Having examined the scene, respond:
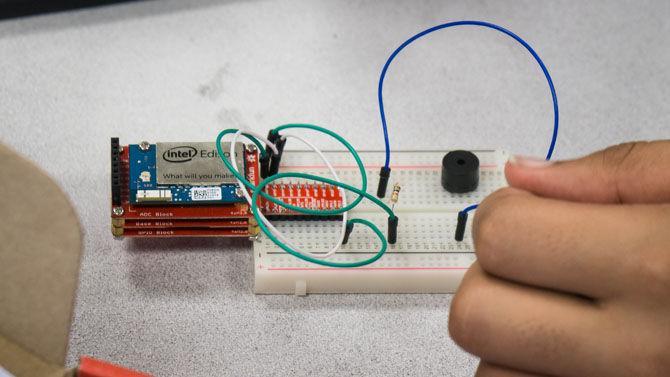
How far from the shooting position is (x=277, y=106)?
Answer: 2096 mm

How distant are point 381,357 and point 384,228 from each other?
288 mm

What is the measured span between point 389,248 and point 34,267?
826mm

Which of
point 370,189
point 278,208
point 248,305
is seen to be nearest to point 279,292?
point 248,305

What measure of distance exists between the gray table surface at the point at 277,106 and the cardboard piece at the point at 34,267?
1.66 ft

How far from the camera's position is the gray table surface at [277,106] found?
1.75 meters

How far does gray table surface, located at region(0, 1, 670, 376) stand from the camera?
1.75 m

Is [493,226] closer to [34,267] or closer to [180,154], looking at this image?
[34,267]

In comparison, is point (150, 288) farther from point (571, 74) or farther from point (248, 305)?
point (571, 74)

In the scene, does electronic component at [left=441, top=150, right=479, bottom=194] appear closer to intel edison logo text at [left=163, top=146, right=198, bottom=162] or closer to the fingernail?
intel edison logo text at [left=163, top=146, right=198, bottom=162]

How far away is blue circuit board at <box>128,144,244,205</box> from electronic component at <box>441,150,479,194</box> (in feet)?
1.54

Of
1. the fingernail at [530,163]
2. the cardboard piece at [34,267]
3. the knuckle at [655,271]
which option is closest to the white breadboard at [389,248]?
the cardboard piece at [34,267]

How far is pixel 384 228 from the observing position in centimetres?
181

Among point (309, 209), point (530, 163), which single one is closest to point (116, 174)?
point (309, 209)

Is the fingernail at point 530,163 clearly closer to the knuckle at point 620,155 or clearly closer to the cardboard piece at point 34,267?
the knuckle at point 620,155
